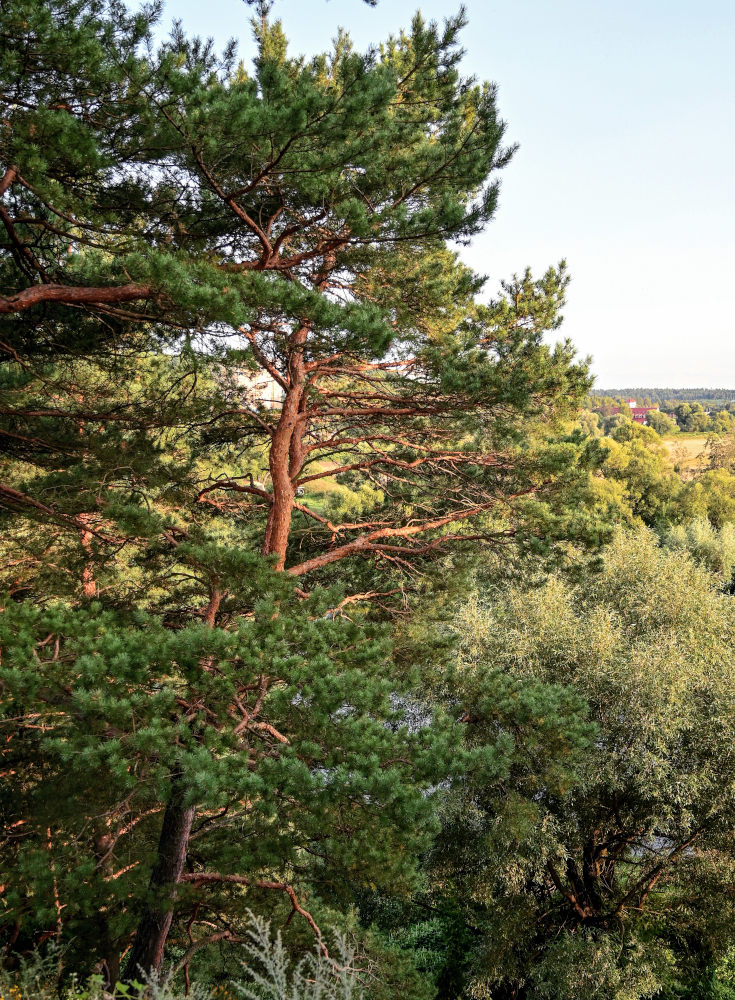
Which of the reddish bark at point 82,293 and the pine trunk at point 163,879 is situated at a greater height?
the reddish bark at point 82,293

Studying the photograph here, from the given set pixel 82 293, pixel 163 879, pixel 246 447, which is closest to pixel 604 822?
pixel 163 879

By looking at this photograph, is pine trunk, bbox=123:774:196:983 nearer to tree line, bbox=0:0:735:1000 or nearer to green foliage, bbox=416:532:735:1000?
tree line, bbox=0:0:735:1000

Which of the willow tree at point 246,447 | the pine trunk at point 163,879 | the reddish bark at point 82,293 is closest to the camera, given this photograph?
the willow tree at point 246,447

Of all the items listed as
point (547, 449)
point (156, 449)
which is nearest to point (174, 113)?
point (156, 449)

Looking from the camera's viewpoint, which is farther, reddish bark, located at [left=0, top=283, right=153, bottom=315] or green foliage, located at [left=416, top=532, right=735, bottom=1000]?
green foliage, located at [left=416, top=532, right=735, bottom=1000]

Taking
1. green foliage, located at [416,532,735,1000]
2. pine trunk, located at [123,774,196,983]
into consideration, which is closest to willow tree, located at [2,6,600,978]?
pine trunk, located at [123,774,196,983]

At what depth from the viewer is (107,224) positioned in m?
5.75

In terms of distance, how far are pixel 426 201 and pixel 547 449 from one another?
3.13 metres

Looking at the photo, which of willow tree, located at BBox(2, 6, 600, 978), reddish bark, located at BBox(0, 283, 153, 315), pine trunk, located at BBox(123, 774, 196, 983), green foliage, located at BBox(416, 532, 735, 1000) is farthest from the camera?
green foliage, located at BBox(416, 532, 735, 1000)

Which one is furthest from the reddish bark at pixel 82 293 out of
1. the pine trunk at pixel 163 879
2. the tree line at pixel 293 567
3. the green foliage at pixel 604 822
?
the green foliage at pixel 604 822

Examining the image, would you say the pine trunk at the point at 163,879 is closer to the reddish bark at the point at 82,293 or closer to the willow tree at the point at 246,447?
the willow tree at the point at 246,447

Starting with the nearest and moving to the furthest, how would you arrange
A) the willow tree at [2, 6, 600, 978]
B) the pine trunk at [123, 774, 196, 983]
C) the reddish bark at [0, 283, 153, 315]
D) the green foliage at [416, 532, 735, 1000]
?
the willow tree at [2, 6, 600, 978]
the reddish bark at [0, 283, 153, 315]
the pine trunk at [123, 774, 196, 983]
the green foliage at [416, 532, 735, 1000]

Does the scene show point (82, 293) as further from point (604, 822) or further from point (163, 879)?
point (604, 822)

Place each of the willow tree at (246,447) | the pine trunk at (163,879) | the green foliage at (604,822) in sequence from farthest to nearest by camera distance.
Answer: the green foliage at (604,822) → the pine trunk at (163,879) → the willow tree at (246,447)
